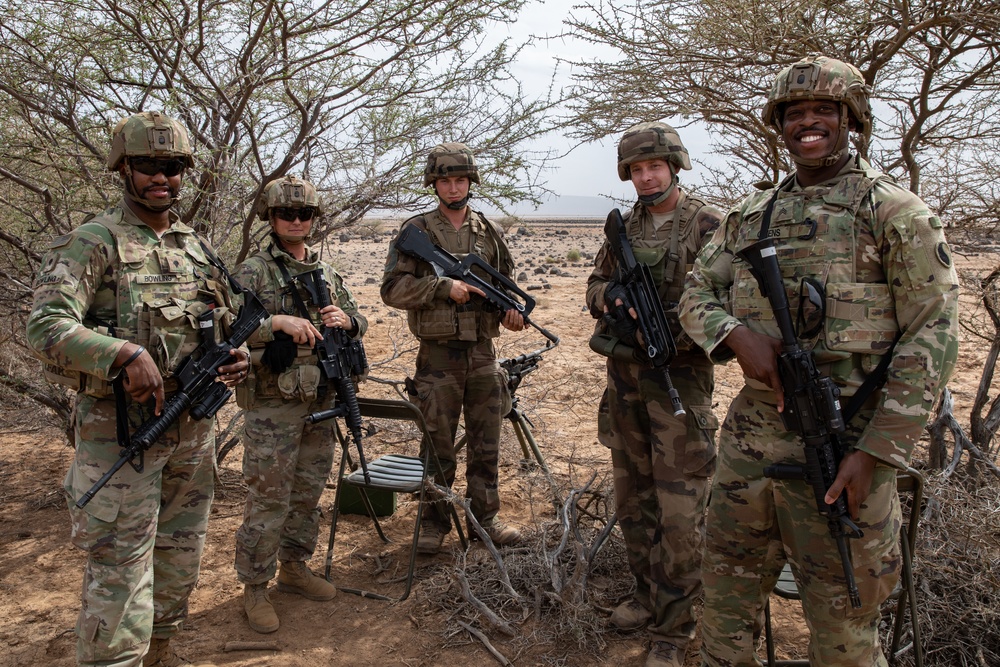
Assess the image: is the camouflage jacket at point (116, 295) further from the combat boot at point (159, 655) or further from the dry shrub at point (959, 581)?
the dry shrub at point (959, 581)

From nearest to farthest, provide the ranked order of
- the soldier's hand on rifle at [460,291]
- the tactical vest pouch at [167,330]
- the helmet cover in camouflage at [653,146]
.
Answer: the tactical vest pouch at [167,330] → the helmet cover in camouflage at [653,146] → the soldier's hand on rifle at [460,291]

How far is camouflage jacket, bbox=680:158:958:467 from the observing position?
7.07 ft

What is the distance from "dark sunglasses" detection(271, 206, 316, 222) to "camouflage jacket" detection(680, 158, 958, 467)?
215cm

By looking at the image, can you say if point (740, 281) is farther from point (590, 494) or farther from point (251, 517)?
point (251, 517)

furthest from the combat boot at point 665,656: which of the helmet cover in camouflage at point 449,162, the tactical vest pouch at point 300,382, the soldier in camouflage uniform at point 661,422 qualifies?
the helmet cover in camouflage at point 449,162

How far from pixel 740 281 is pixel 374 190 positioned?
3.66 meters

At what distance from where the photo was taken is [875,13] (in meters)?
4.88

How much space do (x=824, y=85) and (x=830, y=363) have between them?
0.88 m

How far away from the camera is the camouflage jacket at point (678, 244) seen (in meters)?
3.36

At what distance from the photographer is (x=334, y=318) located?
12.5 feet

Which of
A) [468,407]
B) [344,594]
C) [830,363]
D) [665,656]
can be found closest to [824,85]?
[830,363]

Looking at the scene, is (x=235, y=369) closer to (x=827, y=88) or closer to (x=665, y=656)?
(x=665, y=656)

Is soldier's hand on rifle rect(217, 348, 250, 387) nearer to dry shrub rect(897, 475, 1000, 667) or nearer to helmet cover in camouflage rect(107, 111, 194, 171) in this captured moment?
helmet cover in camouflage rect(107, 111, 194, 171)

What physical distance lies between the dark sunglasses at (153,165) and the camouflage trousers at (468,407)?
1786mm
